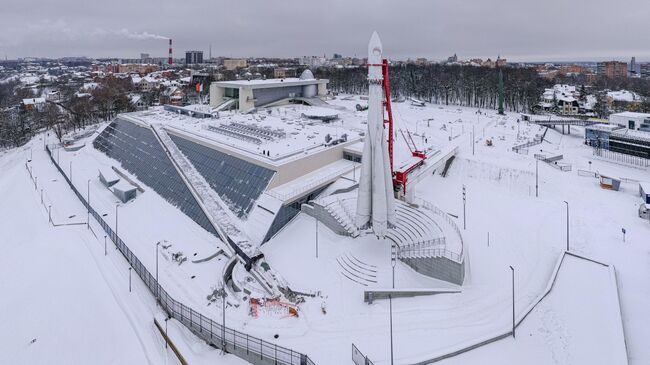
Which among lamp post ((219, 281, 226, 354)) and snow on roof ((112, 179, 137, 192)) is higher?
snow on roof ((112, 179, 137, 192))

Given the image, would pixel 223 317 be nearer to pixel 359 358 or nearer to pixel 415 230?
pixel 359 358

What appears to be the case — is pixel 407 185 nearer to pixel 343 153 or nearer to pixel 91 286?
pixel 343 153

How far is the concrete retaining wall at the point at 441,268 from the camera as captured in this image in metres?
25.2

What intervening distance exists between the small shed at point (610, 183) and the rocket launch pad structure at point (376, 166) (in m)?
30.0

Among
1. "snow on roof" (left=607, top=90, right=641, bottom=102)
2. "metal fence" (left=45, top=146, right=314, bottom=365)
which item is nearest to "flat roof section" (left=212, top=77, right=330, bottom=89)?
"metal fence" (left=45, top=146, right=314, bottom=365)

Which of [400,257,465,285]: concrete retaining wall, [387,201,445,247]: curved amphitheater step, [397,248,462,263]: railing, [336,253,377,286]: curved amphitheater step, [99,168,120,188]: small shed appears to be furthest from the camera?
[99,168,120,188]: small shed

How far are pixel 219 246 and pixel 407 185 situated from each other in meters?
19.0

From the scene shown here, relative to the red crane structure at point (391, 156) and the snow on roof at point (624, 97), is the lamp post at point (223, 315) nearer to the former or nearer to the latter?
the red crane structure at point (391, 156)

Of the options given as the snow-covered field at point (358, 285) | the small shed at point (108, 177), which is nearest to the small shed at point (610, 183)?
the snow-covered field at point (358, 285)

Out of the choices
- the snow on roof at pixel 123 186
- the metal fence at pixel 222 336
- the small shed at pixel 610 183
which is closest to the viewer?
the metal fence at pixel 222 336

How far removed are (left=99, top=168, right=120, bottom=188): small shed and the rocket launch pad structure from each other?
34.5 meters

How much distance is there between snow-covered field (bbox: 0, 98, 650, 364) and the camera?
21.1m

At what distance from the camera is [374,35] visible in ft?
90.6

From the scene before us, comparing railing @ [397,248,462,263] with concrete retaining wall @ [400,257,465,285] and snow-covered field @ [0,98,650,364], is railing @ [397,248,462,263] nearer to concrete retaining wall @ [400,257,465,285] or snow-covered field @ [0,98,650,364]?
concrete retaining wall @ [400,257,465,285]
